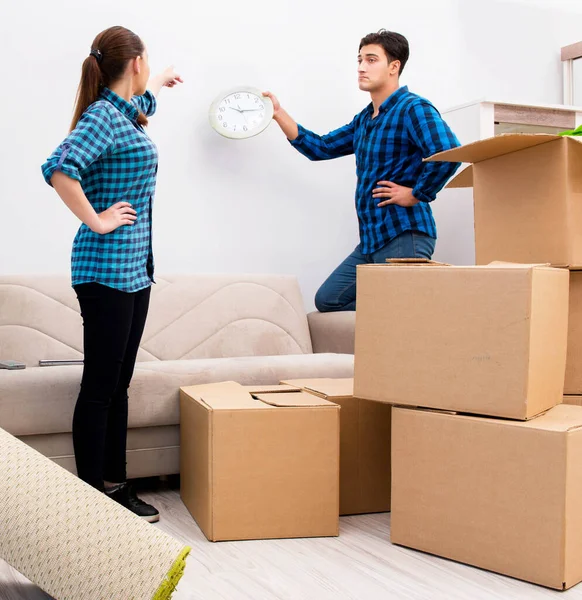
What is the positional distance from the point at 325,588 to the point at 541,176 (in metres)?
1.08

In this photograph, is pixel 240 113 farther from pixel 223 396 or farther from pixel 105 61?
pixel 223 396

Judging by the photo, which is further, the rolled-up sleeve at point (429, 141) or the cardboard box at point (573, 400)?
the rolled-up sleeve at point (429, 141)

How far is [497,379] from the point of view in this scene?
68.6 inches

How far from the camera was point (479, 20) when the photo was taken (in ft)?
12.9

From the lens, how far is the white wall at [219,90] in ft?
9.96

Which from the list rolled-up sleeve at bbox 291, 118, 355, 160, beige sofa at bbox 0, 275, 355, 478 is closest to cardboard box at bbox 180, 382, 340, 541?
beige sofa at bbox 0, 275, 355, 478

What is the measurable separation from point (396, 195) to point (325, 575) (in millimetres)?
1526

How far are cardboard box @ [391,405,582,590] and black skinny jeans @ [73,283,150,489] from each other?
70cm

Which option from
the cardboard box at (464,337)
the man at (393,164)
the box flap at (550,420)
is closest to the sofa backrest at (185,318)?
the man at (393,164)

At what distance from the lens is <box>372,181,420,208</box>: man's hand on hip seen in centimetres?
287

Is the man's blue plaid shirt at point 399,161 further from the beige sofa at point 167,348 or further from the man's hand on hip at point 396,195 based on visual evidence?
the beige sofa at point 167,348

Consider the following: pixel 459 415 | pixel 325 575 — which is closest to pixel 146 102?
pixel 459 415

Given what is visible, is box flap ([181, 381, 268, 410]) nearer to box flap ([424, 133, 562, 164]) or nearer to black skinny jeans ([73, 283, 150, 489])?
black skinny jeans ([73, 283, 150, 489])

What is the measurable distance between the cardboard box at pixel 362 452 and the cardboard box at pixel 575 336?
505mm
